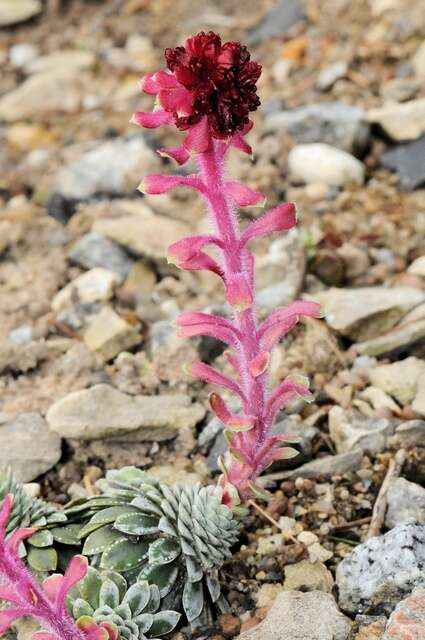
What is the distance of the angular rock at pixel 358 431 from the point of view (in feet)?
12.8

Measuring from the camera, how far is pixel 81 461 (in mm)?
4125

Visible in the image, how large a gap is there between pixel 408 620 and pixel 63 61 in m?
6.54

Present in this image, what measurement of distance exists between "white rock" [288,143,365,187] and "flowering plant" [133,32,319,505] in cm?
275

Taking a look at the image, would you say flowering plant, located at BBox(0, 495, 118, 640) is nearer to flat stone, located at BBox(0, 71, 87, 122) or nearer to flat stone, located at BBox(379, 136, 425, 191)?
flat stone, located at BBox(379, 136, 425, 191)

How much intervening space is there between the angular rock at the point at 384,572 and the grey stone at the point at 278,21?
5.51 metres

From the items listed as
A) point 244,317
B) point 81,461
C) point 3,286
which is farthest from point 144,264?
point 244,317

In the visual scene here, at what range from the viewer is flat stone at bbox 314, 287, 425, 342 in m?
4.52

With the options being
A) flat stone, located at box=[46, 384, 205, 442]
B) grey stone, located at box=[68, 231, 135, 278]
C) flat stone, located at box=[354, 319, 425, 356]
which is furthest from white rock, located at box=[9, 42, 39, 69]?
flat stone, located at box=[354, 319, 425, 356]

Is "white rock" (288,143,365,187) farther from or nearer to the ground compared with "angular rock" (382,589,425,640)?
farther from the ground

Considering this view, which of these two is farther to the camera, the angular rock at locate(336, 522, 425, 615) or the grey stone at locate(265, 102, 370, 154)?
the grey stone at locate(265, 102, 370, 154)

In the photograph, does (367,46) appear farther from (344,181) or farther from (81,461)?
(81,461)

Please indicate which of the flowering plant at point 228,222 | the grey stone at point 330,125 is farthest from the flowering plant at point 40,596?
the grey stone at point 330,125

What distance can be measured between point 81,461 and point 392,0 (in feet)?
16.3

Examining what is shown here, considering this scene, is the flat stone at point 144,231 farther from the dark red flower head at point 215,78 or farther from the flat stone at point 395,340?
the dark red flower head at point 215,78
